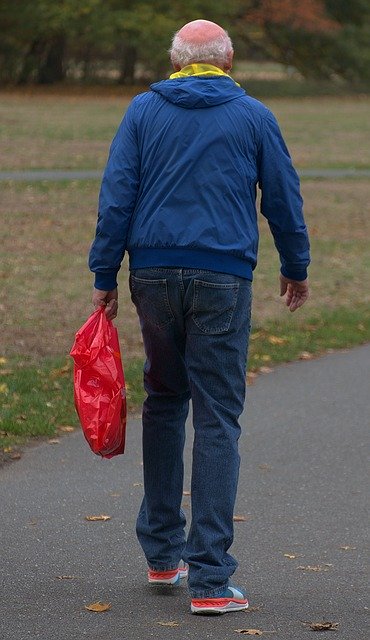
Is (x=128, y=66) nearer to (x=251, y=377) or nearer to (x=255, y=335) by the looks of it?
(x=255, y=335)

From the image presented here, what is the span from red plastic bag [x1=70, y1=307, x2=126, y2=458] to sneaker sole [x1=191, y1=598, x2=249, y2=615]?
0.60 metres

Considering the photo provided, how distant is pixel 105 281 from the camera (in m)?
4.39

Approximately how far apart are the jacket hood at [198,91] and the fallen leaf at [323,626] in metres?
1.66

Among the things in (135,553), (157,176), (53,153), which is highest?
(157,176)

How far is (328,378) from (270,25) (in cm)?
4651

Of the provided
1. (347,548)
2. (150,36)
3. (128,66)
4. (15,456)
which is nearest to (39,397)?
(15,456)

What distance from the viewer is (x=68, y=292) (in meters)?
11.4

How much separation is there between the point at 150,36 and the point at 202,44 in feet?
136

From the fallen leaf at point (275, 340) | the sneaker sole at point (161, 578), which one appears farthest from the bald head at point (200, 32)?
the fallen leaf at point (275, 340)

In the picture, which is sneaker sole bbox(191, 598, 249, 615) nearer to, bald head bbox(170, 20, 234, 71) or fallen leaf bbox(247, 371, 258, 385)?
bald head bbox(170, 20, 234, 71)

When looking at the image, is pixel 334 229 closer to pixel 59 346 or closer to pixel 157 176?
pixel 59 346

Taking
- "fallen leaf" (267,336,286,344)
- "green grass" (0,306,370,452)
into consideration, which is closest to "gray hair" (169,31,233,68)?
"green grass" (0,306,370,452)

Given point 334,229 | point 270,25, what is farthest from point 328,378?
point 270,25

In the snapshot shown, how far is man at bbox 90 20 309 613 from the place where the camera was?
4223 mm
